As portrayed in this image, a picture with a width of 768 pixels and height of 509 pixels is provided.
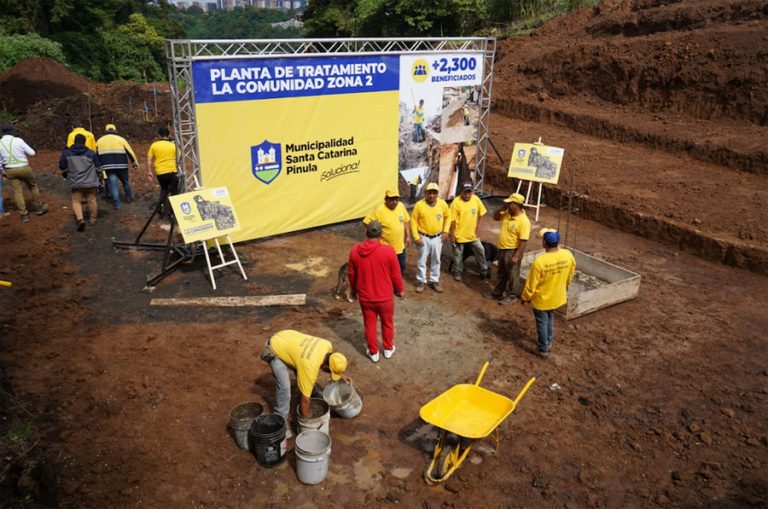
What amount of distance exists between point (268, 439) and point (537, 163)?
11251 millimetres

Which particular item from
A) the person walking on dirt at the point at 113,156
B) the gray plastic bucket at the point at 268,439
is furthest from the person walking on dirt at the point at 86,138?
the gray plastic bucket at the point at 268,439

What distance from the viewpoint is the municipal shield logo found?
12352 millimetres

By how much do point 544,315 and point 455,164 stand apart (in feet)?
25.8

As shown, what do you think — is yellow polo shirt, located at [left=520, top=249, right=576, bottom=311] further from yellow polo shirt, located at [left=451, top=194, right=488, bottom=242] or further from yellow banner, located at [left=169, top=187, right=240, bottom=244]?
yellow banner, located at [left=169, top=187, right=240, bottom=244]

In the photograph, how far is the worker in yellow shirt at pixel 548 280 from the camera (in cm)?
823

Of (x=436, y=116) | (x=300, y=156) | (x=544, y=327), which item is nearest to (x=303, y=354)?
(x=544, y=327)

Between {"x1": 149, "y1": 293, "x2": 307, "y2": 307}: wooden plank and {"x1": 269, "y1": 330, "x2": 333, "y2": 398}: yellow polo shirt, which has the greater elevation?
{"x1": 269, "y1": 330, "x2": 333, "y2": 398}: yellow polo shirt

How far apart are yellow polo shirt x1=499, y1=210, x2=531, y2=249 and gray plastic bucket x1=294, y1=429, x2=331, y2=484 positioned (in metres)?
5.35

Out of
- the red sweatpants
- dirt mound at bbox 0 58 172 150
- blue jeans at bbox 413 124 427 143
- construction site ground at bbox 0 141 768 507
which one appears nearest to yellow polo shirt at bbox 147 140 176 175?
construction site ground at bbox 0 141 768 507

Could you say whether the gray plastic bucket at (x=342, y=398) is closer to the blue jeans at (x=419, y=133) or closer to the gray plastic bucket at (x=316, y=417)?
the gray plastic bucket at (x=316, y=417)

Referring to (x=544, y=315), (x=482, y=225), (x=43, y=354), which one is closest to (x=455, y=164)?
(x=482, y=225)

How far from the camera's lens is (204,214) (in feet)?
36.5

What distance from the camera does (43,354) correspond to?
334 inches

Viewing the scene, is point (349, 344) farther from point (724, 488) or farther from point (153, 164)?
point (153, 164)
